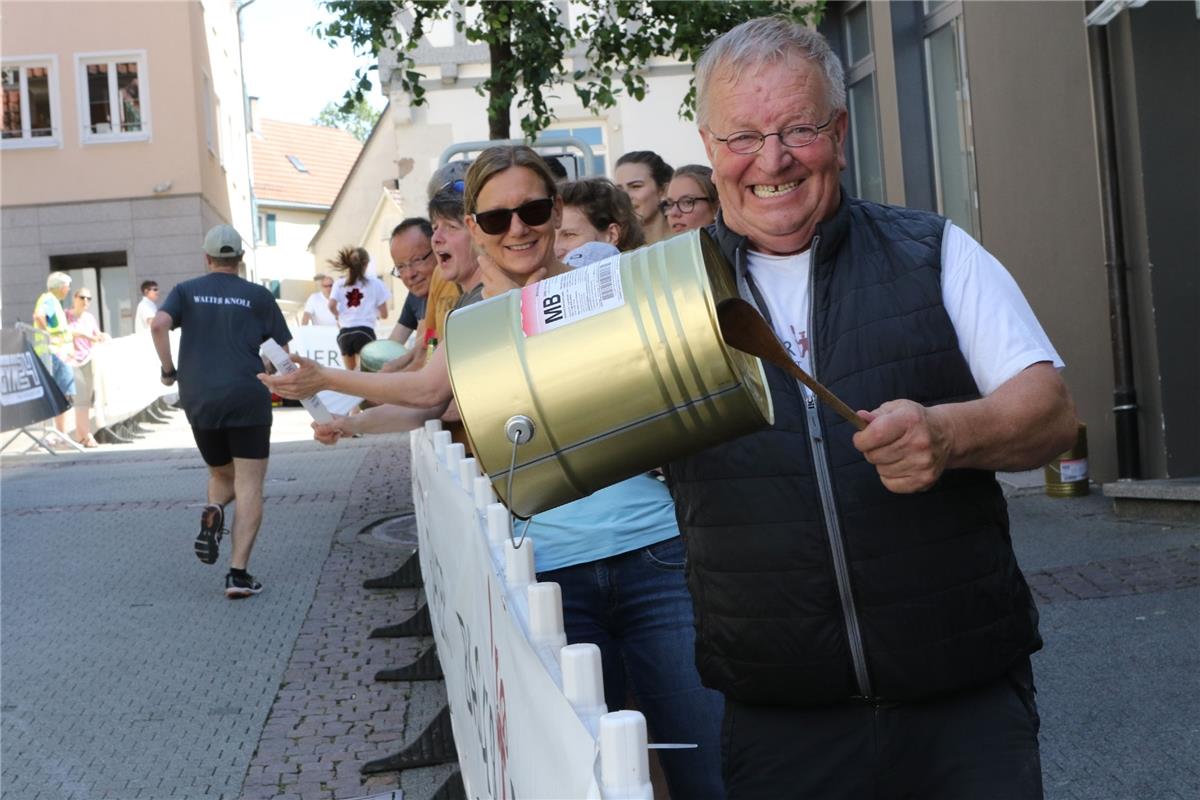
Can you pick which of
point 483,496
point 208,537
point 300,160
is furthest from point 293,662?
point 300,160

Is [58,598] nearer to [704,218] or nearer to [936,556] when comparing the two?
[704,218]

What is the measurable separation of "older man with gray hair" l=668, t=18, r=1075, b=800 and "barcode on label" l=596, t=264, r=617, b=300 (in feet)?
Result: 0.80

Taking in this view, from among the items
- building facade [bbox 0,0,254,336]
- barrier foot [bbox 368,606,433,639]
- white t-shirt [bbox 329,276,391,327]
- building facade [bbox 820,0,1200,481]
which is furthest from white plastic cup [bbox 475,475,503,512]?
building facade [bbox 0,0,254,336]

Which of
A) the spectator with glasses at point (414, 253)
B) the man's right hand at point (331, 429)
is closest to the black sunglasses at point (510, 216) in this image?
the man's right hand at point (331, 429)

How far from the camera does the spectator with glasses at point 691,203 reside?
5297 millimetres

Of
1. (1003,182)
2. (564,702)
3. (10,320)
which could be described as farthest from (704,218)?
(10,320)

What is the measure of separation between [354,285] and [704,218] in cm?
793

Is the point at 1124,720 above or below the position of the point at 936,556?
below

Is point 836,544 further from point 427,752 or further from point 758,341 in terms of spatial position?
point 427,752

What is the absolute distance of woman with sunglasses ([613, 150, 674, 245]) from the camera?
20.0 feet

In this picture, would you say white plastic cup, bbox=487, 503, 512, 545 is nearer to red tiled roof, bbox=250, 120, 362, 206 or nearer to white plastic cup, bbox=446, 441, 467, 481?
white plastic cup, bbox=446, 441, 467, 481

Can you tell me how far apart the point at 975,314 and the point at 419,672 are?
4.40 metres

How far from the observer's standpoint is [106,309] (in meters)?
29.5

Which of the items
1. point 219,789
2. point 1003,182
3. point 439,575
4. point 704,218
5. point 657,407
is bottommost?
point 219,789
